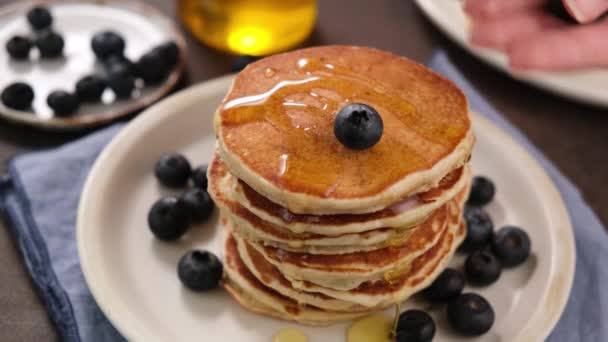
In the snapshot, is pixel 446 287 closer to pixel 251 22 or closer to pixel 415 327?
pixel 415 327

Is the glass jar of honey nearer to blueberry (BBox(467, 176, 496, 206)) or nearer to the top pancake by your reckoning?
the top pancake

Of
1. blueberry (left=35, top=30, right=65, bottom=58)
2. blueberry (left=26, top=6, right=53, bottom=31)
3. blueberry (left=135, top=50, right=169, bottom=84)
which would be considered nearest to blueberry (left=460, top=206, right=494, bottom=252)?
blueberry (left=135, top=50, right=169, bottom=84)

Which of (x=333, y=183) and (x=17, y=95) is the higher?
(x=333, y=183)

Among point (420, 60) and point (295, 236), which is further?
point (420, 60)

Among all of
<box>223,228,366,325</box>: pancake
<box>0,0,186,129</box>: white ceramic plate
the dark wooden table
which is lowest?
the dark wooden table

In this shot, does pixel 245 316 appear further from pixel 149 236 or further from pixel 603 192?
pixel 603 192

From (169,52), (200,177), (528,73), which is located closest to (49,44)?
(169,52)
